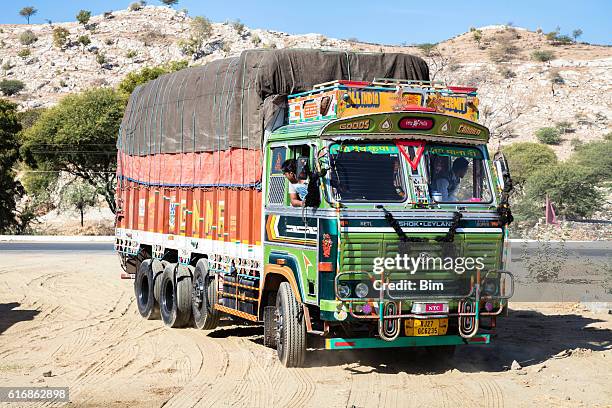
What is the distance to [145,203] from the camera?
17875 mm

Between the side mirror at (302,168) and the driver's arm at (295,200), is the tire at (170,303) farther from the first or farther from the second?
the side mirror at (302,168)

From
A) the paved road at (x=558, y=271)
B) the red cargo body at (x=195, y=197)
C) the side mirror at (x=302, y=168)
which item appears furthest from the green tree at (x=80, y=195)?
the side mirror at (x=302, y=168)

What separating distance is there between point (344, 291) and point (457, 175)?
2.25 meters

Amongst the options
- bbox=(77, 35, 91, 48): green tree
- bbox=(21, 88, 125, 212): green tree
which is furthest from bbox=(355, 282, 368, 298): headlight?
bbox=(77, 35, 91, 48): green tree

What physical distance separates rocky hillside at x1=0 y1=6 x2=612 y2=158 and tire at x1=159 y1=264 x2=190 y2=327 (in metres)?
57.2

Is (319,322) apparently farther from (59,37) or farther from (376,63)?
(59,37)

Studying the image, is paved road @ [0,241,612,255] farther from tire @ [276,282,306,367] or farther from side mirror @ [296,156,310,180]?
side mirror @ [296,156,310,180]

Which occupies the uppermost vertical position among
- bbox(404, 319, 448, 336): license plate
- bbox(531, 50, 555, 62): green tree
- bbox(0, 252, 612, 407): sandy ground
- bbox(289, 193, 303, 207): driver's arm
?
bbox(531, 50, 555, 62): green tree

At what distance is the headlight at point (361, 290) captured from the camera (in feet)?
34.4

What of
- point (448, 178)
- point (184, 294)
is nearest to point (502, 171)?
point (448, 178)

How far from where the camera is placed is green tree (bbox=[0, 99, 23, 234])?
175 ft

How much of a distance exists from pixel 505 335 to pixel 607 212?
36.9m

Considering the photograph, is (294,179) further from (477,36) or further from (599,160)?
(477,36)

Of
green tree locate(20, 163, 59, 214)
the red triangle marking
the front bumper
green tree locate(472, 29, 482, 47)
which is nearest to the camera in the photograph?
the front bumper
